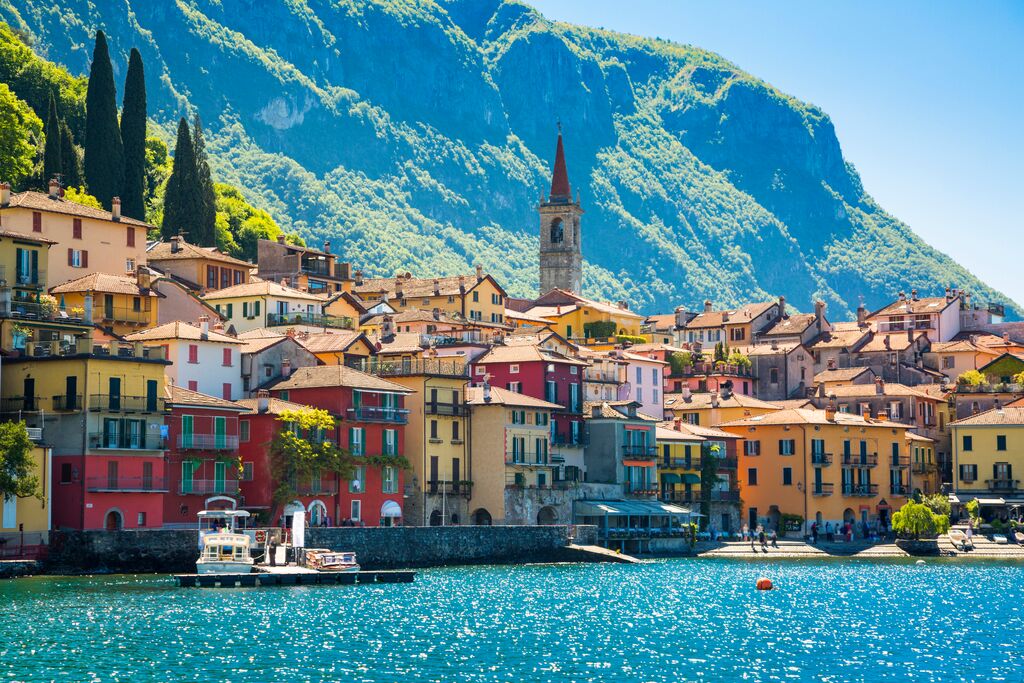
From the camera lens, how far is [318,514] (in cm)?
8762

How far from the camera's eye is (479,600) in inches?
2790

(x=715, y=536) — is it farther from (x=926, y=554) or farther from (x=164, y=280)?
(x=164, y=280)

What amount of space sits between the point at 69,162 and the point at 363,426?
40844mm

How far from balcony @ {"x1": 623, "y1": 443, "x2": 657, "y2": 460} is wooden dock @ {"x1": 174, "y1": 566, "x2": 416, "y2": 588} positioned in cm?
3083

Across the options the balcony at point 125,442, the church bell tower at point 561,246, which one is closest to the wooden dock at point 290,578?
the balcony at point 125,442

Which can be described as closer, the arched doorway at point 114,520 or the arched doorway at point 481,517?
the arched doorway at point 114,520

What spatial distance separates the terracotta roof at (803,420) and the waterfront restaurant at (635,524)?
14523 millimetres

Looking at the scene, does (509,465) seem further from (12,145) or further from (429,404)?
(12,145)

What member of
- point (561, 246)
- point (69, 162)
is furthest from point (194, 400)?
point (561, 246)

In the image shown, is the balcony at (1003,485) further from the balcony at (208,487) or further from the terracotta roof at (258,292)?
the balcony at (208,487)

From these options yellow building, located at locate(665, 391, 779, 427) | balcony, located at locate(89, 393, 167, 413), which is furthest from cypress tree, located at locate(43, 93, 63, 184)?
yellow building, located at locate(665, 391, 779, 427)

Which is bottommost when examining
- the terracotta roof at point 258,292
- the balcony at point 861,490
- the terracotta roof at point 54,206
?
the balcony at point 861,490

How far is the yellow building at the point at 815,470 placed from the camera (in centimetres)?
11788

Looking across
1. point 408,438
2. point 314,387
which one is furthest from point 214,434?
point 408,438
